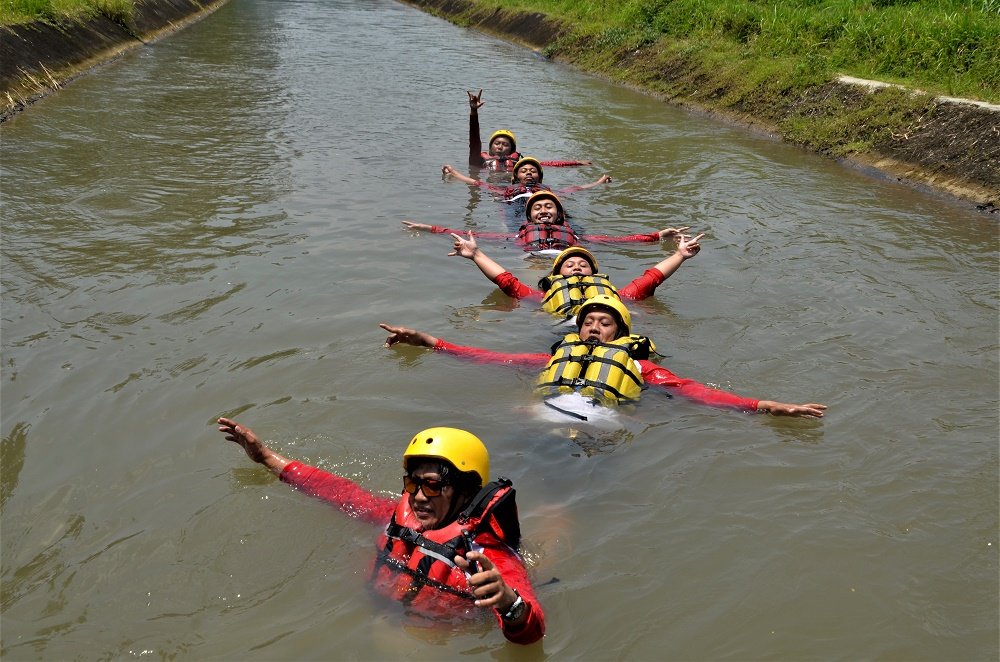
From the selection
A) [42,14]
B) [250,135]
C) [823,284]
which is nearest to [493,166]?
[250,135]

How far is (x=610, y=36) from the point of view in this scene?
27750mm

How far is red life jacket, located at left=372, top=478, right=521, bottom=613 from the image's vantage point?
465cm

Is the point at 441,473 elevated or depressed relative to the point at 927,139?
depressed

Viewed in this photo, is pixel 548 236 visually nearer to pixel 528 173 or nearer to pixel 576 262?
pixel 576 262

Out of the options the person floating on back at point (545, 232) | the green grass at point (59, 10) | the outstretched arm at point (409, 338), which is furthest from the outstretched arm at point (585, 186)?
the green grass at point (59, 10)

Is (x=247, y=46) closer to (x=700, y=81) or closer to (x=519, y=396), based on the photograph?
(x=700, y=81)

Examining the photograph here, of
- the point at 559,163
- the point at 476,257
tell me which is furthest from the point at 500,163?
the point at 476,257

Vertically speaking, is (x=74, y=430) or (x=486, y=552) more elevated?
(x=486, y=552)

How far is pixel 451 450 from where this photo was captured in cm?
466

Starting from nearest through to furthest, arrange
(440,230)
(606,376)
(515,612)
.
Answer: (515,612) < (606,376) < (440,230)

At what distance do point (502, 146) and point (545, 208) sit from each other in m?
4.29

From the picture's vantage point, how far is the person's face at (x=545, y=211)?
1143 centimetres

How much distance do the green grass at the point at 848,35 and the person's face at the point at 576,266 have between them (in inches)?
403

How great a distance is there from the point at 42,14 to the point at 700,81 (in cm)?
1656
